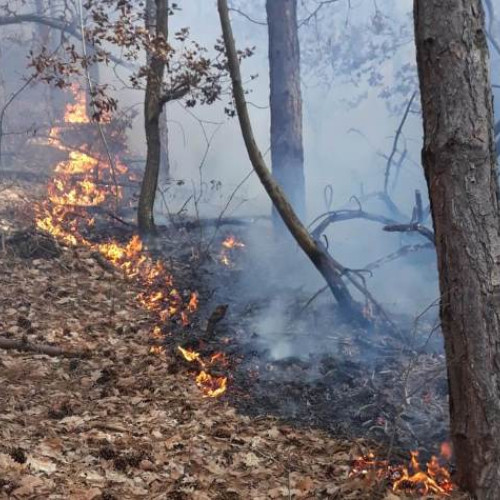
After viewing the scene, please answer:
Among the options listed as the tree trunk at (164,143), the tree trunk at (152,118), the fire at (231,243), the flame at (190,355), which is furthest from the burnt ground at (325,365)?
the tree trunk at (164,143)

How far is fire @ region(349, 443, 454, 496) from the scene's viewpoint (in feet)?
15.9

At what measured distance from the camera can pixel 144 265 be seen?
1084cm

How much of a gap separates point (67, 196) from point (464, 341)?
11747mm

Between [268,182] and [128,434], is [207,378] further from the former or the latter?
[268,182]

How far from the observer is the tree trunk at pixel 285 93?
1239 centimetres

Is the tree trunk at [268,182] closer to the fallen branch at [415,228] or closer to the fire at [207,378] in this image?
the fallen branch at [415,228]

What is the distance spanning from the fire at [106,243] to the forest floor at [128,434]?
1.63 ft

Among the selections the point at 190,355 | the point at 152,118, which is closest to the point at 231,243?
the point at 152,118

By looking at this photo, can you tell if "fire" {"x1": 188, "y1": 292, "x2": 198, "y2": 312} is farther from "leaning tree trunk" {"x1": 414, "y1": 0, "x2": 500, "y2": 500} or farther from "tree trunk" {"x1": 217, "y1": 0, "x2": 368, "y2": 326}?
"leaning tree trunk" {"x1": 414, "y1": 0, "x2": 500, "y2": 500}

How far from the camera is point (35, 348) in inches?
277

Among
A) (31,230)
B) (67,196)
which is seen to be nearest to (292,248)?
(31,230)

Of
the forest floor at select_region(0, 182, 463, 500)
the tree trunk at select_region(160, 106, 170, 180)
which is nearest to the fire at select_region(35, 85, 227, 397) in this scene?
the forest floor at select_region(0, 182, 463, 500)

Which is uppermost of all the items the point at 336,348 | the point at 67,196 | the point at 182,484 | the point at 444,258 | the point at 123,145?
the point at 123,145

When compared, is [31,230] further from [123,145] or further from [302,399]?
[123,145]
